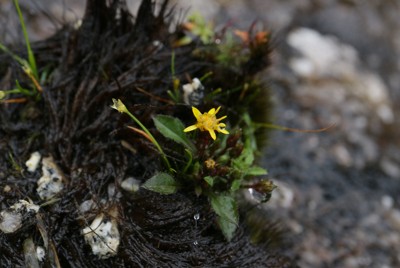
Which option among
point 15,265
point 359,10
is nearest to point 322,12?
point 359,10

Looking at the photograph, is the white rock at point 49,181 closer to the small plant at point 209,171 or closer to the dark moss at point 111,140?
the dark moss at point 111,140

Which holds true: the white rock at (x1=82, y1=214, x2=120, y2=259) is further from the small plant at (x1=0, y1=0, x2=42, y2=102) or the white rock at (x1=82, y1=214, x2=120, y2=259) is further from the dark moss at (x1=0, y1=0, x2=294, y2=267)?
the small plant at (x1=0, y1=0, x2=42, y2=102)

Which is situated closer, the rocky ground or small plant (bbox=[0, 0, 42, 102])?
small plant (bbox=[0, 0, 42, 102])

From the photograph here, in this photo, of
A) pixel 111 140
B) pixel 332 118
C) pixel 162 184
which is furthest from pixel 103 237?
pixel 332 118

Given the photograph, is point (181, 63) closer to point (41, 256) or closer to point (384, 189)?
point (41, 256)

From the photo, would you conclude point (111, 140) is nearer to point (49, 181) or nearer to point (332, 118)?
point (49, 181)

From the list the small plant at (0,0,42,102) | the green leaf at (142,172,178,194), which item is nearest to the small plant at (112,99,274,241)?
the green leaf at (142,172,178,194)

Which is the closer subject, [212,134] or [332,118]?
[212,134]

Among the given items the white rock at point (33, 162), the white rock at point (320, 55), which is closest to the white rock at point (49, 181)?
the white rock at point (33, 162)
